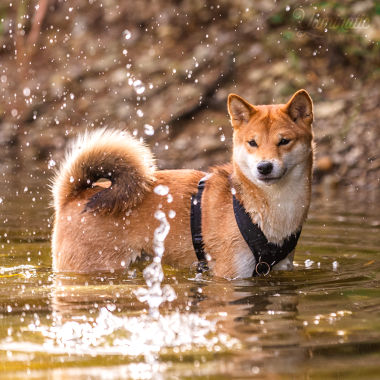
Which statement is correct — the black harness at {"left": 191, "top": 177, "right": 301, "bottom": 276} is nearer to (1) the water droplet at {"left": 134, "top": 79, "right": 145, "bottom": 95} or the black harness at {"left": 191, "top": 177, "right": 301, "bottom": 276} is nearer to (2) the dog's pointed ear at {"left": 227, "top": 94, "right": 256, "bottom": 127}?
(2) the dog's pointed ear at {"left": 227, "top": 94, "right": 256, "bottom": 127}

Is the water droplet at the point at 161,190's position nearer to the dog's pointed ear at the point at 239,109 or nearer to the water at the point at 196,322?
the water at the point at 196,322

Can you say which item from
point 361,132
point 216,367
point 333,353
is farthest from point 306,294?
point 361,132

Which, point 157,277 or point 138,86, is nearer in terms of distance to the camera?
point 157,277

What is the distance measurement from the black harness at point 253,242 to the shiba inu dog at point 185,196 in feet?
0.12

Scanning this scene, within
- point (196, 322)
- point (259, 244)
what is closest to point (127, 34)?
point (259, 244)

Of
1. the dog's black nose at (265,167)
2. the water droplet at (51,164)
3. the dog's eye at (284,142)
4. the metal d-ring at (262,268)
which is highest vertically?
the water droplet at (51,164)

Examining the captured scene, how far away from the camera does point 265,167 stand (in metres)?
4.46

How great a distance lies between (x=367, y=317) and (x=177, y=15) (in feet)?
Answer: 35.1

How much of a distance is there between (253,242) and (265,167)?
1.65 ft

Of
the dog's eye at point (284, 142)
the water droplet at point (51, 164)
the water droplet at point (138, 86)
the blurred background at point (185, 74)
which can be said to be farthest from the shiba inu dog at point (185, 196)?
the water droplet at point (138, 86)

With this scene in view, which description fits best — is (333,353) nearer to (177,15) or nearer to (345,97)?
(345,97)

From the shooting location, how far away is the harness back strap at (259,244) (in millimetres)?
4602

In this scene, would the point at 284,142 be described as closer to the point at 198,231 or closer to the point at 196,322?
the point at 198,231

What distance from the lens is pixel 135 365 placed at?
2.86 m
